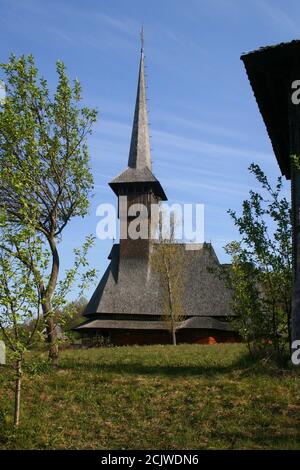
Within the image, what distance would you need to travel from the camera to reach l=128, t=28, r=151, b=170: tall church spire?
4691cm

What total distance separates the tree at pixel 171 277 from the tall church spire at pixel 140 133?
8527mm

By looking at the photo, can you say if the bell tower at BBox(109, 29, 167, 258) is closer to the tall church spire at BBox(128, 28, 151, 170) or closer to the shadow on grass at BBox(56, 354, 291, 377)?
the tall church spire at BBox(128, 28, 151, 170)

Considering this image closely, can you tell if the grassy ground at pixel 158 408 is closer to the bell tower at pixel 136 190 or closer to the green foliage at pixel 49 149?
the green foliage at pixel 49 149

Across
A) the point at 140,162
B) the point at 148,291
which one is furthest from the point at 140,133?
the point at 148,291

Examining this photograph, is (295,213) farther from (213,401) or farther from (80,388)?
(80,388)

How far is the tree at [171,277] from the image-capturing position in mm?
38531

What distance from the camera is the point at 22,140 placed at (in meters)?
18.2

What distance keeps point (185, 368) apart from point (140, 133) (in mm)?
35325

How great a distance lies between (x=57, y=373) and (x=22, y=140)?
8233 mm

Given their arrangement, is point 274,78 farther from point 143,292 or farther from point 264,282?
point 143,292

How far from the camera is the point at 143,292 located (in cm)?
4162

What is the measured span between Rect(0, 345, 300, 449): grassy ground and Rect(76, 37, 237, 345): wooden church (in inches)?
906
